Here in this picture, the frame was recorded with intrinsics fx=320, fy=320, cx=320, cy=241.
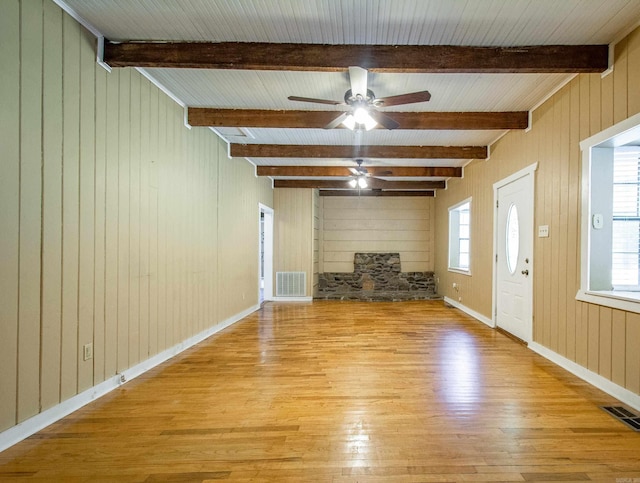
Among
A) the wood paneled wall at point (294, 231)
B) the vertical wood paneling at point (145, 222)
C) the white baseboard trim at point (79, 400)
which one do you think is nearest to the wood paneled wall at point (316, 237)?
the wood paneled wall at point (294, 231)

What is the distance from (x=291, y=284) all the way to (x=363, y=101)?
522cm

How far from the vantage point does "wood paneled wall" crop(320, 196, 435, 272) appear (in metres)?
8.67

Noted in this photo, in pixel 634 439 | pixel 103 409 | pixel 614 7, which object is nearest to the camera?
pixel 634 439

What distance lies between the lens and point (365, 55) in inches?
100

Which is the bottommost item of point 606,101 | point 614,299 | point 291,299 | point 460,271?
point 291,299

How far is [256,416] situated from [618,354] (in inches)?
112

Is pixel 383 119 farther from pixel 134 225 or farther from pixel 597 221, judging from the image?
pixel 134 225

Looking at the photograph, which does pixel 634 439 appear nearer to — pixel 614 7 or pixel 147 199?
pixel 614 7

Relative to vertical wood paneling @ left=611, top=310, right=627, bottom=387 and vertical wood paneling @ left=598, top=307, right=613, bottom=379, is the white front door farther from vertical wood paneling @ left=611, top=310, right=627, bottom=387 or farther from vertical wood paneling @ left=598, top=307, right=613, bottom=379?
vertical wood paneling @ left=611, top=310, right=627, bottom=387

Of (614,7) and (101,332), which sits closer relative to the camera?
(614,7)

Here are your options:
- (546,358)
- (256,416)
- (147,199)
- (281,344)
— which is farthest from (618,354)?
(147,199)

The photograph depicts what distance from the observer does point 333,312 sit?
6078 mm

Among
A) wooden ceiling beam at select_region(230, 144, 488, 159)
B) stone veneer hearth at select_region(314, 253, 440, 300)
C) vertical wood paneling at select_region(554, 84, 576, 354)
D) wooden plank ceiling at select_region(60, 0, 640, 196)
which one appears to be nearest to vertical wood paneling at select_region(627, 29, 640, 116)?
wooden plank ceiling at select_region(60, 0, 640, 196)

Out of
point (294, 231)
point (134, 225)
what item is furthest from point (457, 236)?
point (134, 225)
